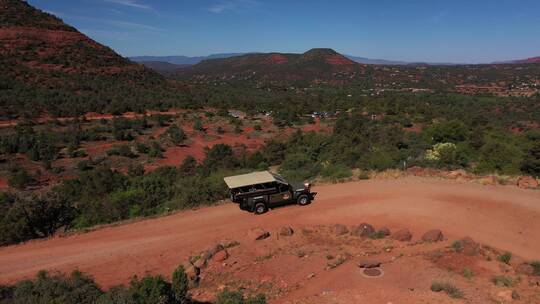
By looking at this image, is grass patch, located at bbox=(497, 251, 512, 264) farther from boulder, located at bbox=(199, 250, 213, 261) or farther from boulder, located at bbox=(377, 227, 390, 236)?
boulder, located at bbox=(199, 250, 213, 261)

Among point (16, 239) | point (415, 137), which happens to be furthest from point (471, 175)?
point (16, 239)

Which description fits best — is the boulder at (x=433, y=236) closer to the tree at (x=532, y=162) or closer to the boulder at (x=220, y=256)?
the boulder at (x=220, y=256)

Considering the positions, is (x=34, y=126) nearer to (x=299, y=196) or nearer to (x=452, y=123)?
(x=299, y=196)

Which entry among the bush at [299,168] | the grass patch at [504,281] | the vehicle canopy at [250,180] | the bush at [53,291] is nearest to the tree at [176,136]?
the bush at [299,168]

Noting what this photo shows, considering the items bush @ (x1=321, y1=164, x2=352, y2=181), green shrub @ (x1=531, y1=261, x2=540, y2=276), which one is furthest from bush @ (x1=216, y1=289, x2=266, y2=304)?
bush @ (x1=321, y1=164, x2=352, y2=181)

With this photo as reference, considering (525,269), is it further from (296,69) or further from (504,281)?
(296,69)

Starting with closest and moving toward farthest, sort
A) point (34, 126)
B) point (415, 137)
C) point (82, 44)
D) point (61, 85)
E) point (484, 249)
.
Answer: point (484, 249) < point (415, 137) < point (34, 126) < point (61, 85) < point (82, 44)
